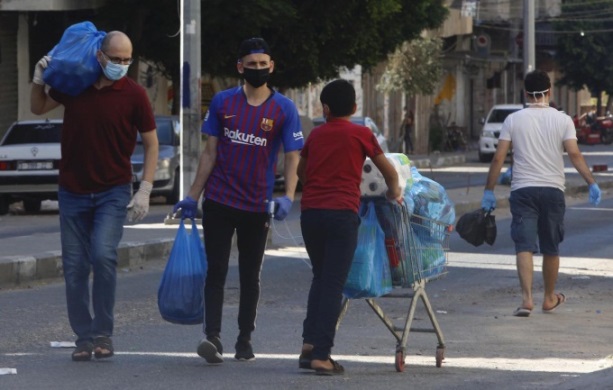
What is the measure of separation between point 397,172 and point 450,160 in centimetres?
3729

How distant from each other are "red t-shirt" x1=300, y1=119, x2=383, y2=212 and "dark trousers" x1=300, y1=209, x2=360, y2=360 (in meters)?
0.07

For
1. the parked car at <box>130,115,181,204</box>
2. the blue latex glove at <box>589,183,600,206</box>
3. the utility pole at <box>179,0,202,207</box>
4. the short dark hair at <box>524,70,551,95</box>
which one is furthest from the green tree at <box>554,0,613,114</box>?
the short dark hair at <box>524,70,551,95</box>

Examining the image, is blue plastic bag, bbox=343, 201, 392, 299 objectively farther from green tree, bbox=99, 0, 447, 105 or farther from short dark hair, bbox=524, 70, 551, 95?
green tree, bbox=99, 0, 447, 105

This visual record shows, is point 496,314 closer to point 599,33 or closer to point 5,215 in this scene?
point 5,215

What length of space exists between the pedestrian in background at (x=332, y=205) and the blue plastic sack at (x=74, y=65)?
4.32 feet

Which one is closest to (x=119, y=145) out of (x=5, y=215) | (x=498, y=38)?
(x=5, y=215)

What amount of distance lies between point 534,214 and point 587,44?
6115 centimetres

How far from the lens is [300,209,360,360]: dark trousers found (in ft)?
25.5

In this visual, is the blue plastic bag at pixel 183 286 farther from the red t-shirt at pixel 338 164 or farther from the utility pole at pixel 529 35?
the utility pole at pixel 529 35

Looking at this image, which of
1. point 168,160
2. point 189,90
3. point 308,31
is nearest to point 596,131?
point 308,31

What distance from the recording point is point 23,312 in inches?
429

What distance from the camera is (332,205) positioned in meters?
7.81

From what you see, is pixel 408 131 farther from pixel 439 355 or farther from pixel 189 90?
pixel 439 355

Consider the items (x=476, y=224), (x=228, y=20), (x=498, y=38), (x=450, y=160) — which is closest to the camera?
(x=476, y=224)
